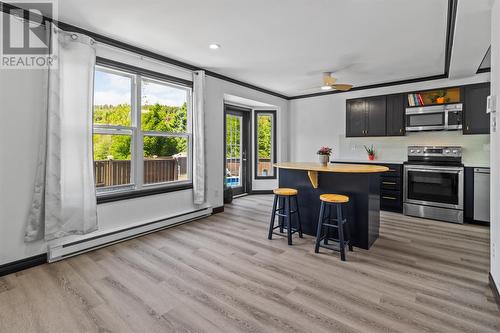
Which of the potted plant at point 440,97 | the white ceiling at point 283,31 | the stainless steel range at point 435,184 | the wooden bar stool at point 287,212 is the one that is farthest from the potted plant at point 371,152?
the wooden bar stool at point 287,212

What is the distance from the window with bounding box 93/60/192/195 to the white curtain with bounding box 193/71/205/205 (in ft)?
0.56

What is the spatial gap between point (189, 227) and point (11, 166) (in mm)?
2307

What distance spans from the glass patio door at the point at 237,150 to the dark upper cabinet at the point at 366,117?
8.38 feet

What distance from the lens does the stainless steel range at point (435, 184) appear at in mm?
4363

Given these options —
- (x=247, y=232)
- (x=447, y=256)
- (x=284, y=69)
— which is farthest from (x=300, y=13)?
(x=447, y=256)

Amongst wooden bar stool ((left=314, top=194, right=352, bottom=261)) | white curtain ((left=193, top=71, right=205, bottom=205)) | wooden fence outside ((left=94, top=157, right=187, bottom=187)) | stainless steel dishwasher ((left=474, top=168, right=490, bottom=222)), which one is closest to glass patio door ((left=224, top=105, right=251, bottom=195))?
white curtain ((left=193, top=71, right=205, bottom=205))

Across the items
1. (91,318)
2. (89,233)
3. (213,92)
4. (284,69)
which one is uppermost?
(284,69)

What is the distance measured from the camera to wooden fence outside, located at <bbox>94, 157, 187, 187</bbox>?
138 inches

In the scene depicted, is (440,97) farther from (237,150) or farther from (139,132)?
(139,132)

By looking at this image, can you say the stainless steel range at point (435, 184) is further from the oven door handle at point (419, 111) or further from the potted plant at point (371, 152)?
the potted plant at point (371, 152)

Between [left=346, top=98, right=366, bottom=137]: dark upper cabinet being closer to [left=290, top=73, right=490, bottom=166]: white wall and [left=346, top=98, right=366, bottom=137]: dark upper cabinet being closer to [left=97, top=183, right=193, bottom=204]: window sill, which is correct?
[left=290, top=73, right=490, bottom=166]: white wall

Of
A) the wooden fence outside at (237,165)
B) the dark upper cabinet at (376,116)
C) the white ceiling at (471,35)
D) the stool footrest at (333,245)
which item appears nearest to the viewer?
the white ceiling at (471,35)

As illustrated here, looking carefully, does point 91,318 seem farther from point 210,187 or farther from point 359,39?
point 359,39

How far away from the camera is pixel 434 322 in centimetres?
185
